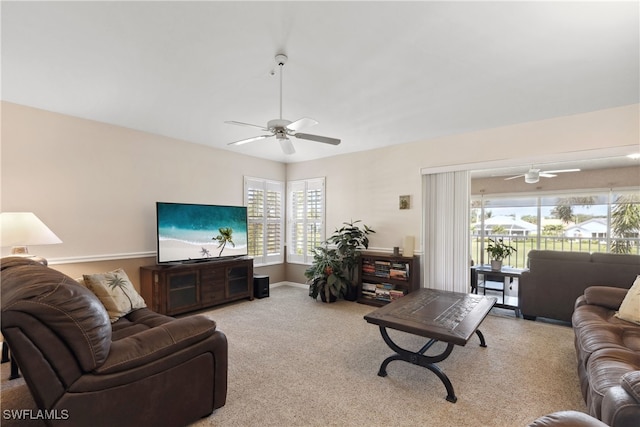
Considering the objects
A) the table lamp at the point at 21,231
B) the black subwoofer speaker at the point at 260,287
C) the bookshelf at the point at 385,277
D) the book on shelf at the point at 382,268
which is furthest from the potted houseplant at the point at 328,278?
the table lamp at the point at 21,231

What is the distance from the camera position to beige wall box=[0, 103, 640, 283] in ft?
10.7

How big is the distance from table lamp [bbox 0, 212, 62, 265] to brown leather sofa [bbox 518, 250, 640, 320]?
5.34m

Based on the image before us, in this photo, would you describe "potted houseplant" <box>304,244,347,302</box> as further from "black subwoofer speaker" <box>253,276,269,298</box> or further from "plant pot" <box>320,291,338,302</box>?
"black subwoofer speaker" <box>253,276,269,298</box>

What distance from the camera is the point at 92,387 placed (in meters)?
1.49

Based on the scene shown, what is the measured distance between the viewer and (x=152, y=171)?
4.22 metres

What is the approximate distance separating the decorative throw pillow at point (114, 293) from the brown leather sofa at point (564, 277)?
14.8ft

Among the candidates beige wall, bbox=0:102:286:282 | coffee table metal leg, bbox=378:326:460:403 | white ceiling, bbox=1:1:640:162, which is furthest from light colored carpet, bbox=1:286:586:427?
white ceiling, bbox=1:1:640:162

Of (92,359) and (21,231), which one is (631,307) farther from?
(21,231)

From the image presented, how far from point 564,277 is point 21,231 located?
5.75 meters

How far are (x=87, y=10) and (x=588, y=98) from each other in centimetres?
433

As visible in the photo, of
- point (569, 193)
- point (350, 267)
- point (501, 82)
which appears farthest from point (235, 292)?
point (569, 193)

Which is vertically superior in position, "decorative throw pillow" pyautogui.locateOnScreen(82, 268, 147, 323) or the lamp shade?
the lamp shade

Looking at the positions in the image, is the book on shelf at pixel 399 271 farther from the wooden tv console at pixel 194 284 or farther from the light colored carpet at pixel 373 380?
the wooden tv console at pixel 194 284

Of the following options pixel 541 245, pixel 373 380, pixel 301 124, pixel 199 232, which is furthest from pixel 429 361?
pixel 541 245
